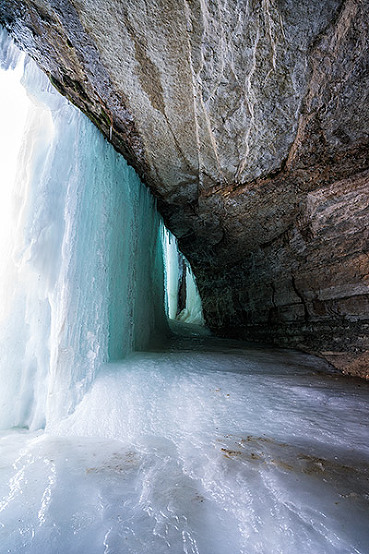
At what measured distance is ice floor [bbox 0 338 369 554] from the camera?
88 centimetres

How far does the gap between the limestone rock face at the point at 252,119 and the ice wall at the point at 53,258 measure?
0.83 feet

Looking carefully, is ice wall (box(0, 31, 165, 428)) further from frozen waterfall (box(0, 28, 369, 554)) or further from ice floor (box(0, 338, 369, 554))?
ice floor (box(0, 338, 369, 554))

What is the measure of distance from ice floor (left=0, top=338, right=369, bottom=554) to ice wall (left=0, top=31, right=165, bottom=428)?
281 millimetres

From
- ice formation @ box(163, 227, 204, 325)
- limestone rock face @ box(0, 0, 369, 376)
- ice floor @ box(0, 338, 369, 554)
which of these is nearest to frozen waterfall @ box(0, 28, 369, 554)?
ice floor @ box(0, 338, 369, 554)

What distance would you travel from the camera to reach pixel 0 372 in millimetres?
2391

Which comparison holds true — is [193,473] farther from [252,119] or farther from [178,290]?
[178,290]

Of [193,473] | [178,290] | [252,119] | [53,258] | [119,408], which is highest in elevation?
[252,119]

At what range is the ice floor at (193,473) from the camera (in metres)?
0.88

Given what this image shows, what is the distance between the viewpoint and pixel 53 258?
229cm

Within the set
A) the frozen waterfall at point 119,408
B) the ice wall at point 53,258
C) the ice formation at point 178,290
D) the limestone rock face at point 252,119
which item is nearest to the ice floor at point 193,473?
the frozen waterfall at point 119,408

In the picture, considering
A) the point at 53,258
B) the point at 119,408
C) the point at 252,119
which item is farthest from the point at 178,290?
the point at 119,408

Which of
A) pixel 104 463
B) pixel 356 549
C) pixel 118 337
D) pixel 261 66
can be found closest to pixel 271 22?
pixel 261 66

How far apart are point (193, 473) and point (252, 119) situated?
8.45ft

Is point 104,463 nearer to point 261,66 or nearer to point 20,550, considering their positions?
point 20,550
